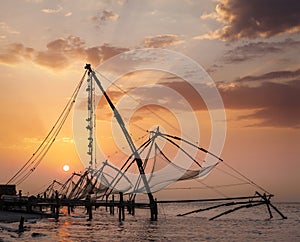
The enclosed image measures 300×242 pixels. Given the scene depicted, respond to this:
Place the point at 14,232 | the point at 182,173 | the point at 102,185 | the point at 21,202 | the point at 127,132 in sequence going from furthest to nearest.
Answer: the point at 102,185
the point at 21,202
the point at 127,132
the point at 182,173
the point at 14,232

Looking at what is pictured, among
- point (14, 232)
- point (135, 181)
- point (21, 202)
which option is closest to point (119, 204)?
point (135, 181)

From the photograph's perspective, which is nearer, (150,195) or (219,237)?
(219,237)

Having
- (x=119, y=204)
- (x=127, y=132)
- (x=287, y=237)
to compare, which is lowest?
(x=287, y=237)

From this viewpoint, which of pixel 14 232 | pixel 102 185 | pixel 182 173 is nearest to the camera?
pixel 14 232

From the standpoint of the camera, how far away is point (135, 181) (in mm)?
57219

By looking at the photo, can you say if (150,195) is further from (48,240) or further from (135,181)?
(48,240)

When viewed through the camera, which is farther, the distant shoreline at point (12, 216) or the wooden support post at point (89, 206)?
the wooden support post at point (89, 206)

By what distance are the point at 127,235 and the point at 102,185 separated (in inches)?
1178

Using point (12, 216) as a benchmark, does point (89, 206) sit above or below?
above

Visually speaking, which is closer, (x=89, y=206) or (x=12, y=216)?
(x=12, y=216)

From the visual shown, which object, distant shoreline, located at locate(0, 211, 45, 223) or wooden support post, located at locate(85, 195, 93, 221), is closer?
distant shoreline, located at locate(0, 211, 45, 223)

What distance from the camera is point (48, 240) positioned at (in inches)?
1517

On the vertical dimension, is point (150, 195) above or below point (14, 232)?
above

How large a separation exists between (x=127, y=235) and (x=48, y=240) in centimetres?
1049
